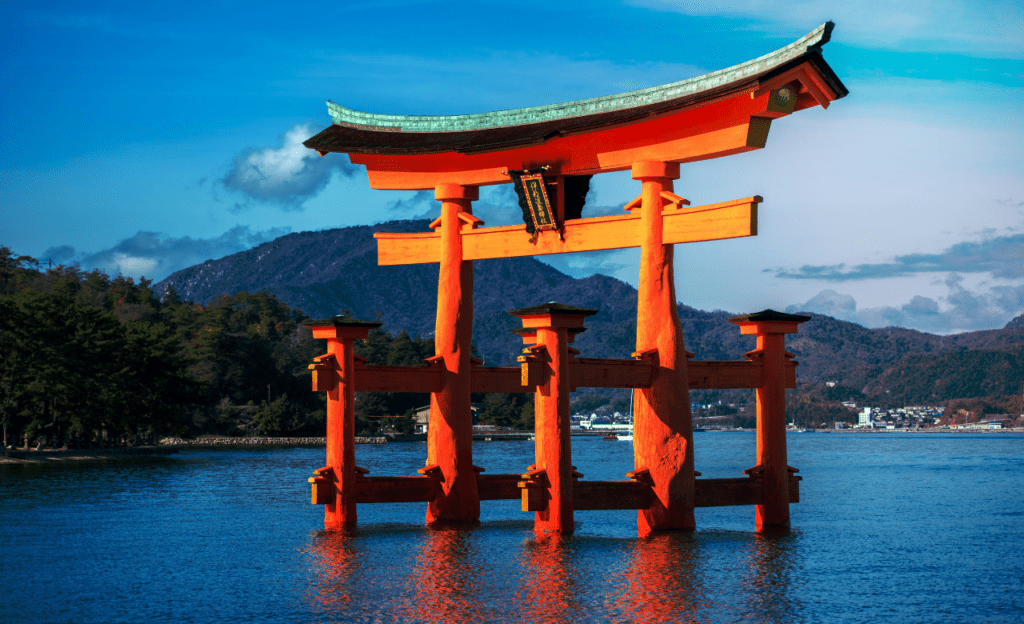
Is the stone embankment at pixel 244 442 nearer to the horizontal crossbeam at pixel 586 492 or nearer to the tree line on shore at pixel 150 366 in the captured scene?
the tree line on shore at pixel 150 366

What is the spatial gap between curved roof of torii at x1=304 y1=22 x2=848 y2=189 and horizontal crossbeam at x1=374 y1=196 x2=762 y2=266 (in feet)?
3.58

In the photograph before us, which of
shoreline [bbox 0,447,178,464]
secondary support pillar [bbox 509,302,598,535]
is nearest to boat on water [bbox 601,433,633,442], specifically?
shoreline [bbox 0,447,178,464]

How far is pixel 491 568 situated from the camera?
53.9ft

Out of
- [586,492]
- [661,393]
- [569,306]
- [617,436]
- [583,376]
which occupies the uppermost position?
[569,306]

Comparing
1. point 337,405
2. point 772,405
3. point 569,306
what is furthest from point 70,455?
point 772,405

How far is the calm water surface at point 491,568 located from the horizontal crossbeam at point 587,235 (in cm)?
524

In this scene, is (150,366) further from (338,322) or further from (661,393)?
(661,393)

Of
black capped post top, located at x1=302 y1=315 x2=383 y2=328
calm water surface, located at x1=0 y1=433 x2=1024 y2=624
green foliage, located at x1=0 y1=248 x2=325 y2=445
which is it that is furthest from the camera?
green foliage, located at x1=0 y1=248 x2=325 y2=445

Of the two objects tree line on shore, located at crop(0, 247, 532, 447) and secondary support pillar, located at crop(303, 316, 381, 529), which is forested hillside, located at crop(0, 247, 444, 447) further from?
secondary support pillar, located at crop(303, 316, 381, 529)

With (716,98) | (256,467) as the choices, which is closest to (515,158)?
(716,98)

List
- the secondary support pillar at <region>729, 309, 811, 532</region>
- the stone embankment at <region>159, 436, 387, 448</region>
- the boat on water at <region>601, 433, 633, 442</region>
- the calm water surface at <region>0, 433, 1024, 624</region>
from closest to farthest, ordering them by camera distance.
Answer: the calm water surface at <region>0, 433, 1024, 624</region>
the secondary support pillar at <region>729, 309, 811, 532</region>
the stone embankment at <region>159, 436, 387, 448</region>
the boat on water at <region>601, 433, 633, 442</region>

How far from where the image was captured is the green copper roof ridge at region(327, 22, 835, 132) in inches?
669

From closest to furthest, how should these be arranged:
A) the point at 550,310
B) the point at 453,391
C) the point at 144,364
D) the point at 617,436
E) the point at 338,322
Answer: the point at 550,310, the point at 338,322, the point at 453,391, the point at 144,364, the point at 617,436

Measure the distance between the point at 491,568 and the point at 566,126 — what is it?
26.7ft
